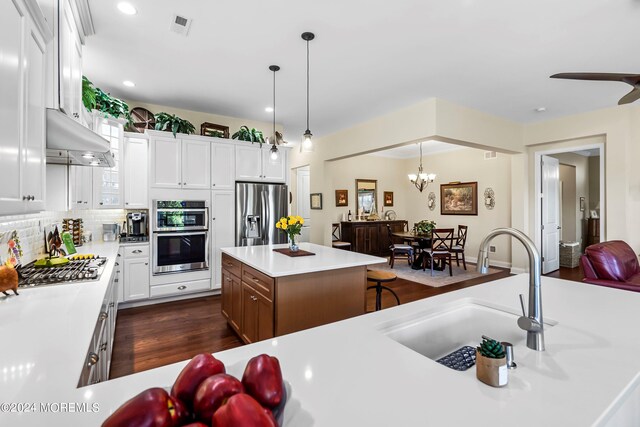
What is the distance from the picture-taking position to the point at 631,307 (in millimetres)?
1473

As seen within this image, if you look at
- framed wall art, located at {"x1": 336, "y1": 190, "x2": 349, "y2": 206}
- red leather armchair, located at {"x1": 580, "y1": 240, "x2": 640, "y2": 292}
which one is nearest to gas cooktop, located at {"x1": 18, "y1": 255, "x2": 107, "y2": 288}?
red leather armchair, located at {"x1": 580, "y1": 240, "x2": 640, "y2": 292}

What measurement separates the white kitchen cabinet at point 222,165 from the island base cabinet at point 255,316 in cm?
213

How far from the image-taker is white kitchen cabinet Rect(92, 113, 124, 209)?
3736mm

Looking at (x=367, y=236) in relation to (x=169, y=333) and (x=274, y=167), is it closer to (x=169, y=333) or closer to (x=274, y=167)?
(x=274, y=167)

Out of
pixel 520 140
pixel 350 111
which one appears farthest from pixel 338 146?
pixel 520 140

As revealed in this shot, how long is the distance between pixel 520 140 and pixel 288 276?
5388 millimetres

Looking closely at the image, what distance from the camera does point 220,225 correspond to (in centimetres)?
455

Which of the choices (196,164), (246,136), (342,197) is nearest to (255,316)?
(196,164)

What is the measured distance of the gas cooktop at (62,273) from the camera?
1.88 m

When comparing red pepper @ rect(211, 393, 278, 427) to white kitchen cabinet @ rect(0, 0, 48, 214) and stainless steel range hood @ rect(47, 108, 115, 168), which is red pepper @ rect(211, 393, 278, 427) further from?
stainless steel range hood @ rect(47, 108, 115, 168)

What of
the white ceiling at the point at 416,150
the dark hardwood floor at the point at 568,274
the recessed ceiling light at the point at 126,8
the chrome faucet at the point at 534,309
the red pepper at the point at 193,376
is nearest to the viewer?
the red pepper at the point at 193,376

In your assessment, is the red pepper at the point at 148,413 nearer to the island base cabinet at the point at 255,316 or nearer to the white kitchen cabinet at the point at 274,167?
the island base cabinet at the point at 255,316

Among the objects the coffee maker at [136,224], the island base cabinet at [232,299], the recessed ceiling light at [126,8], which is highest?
the recessed ceiling light at [126,8]

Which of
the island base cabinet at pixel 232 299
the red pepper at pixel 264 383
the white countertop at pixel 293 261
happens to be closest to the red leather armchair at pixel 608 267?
the white countertop at pixel 293 261
